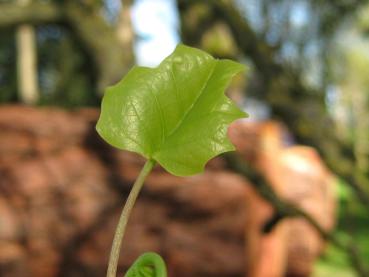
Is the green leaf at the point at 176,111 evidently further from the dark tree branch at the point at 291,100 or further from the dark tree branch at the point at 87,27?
the dark tree branch at the point at 87,27

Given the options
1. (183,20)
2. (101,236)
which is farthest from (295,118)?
(101,236)

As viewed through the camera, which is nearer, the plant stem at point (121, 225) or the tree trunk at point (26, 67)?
the plant stem at point (121, 225)

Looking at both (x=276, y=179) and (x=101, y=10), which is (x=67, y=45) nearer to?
(x=276, y=179)

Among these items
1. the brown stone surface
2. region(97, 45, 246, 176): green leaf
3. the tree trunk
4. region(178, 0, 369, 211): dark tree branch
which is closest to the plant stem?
region(97, 45, 246, 176): green leaf

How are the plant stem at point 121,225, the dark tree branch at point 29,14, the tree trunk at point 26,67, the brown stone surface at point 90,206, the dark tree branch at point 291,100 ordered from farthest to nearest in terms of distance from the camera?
the tree trunk at point 26,67
the brown stone surface at point 90,206
the dark tree branch at point 29,14
the dark tree branch at point 291,100
the plant stem at point 121,225

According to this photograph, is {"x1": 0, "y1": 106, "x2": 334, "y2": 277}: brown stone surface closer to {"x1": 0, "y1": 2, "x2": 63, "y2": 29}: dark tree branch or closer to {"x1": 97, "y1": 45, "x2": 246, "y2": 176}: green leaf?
{"x1": 0, "y1": 2, "x2": 63, "y2": 29}: dark tree branch

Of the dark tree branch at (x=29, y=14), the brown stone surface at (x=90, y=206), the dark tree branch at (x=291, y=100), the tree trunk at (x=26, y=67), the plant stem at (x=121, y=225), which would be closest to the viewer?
the plant stem at (x=121, y=225)

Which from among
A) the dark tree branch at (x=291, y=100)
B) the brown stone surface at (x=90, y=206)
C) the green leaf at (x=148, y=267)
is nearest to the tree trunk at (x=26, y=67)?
the brown stone surface at (x=90, y=206)

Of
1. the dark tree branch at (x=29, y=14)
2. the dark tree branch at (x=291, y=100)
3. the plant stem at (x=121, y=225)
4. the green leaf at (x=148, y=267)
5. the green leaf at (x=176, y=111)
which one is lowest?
the dark tree branch at (x=291, y=100)
